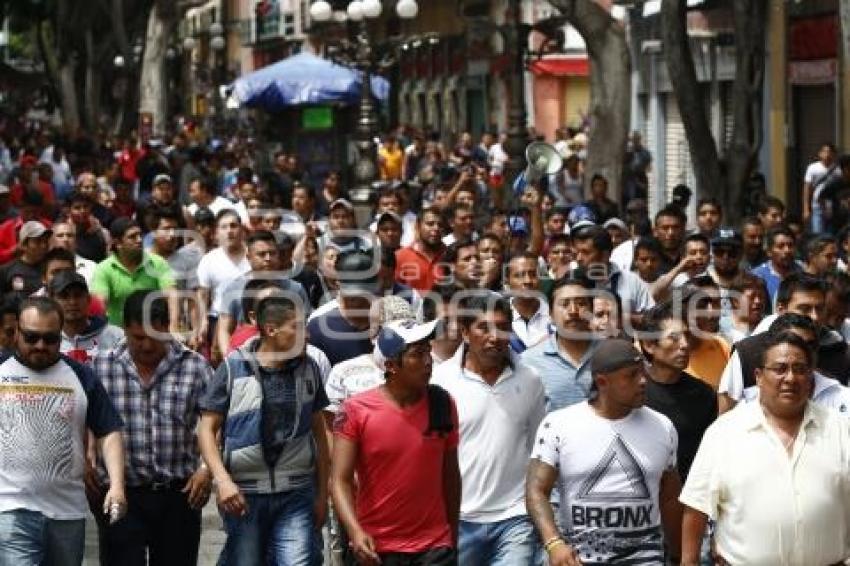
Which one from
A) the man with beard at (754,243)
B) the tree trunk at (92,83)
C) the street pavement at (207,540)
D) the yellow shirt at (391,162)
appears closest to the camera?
the street pavement at (207,540)

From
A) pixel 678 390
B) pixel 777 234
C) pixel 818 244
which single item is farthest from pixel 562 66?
pixel 678 390

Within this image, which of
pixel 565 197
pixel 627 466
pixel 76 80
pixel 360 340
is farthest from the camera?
pixel 76 80

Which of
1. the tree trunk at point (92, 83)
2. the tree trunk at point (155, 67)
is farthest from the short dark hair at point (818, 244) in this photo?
the tree trunk at point (92, 83)

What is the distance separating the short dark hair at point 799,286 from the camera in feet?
34.1

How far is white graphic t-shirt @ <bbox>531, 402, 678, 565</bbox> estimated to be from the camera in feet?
27.3

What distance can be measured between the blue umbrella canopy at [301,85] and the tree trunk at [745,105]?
49.8ft

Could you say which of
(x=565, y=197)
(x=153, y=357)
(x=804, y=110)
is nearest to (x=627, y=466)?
(x=153, y=357)

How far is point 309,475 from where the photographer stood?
956cm

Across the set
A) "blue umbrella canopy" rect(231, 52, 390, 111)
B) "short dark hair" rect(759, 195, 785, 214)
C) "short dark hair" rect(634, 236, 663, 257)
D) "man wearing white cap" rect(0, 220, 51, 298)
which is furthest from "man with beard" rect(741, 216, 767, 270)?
"blue umbrella canopy" rect(231, 52, 390, 111)

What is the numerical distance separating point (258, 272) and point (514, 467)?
14.3 feet

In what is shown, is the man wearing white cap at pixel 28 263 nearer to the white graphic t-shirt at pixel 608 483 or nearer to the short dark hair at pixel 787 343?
the white graphic t-shirt at pixel 608 483

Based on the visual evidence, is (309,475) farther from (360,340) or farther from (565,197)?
(565,197)

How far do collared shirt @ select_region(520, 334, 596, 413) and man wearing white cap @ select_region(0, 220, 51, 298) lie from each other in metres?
3.54

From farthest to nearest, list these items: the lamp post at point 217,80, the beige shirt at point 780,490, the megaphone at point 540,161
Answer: the lamp post at point 217,80, the megaphone at point 540,161, the beige shirt at point 780,490
